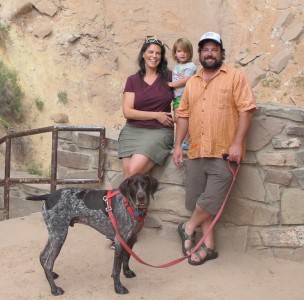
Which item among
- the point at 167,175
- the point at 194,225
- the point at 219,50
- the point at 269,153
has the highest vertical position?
the point at 219,50

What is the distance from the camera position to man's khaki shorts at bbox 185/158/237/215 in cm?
384

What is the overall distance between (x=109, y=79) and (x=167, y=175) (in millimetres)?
9406

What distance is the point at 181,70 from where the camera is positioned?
441 centimetres

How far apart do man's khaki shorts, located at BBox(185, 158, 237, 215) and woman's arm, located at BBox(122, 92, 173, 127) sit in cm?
46

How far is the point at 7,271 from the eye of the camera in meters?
3.90

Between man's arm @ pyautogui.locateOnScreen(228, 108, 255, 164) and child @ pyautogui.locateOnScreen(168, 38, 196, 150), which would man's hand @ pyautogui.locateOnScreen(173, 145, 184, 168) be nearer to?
child @ pyautogui.locateOnScreen(168, 38, 196, 150)

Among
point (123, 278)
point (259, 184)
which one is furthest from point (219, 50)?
point (123, 278)

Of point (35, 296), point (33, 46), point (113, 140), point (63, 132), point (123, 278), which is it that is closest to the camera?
point (35, 296)

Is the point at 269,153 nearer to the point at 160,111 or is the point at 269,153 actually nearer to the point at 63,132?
the point at 160,111

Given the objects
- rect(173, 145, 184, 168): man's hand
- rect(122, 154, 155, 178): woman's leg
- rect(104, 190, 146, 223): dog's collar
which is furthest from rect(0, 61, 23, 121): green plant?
rect(104, 190, 146, 223): dog's collar

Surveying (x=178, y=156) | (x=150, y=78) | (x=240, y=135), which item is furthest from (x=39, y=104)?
(x=240, y=135)

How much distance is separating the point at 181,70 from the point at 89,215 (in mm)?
1649

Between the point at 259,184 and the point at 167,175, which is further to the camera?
the point at 167,175

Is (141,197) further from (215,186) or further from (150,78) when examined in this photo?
(150,78)
